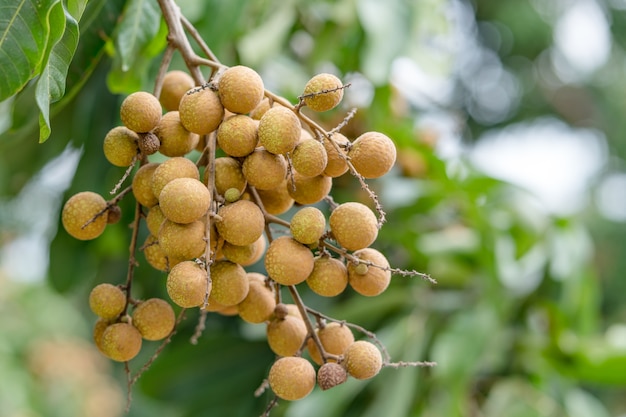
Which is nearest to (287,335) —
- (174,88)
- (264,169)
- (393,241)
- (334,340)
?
(334,340)

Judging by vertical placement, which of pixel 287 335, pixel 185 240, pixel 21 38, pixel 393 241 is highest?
pixel 21 38

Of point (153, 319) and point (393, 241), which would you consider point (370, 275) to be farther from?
point (393, 241)

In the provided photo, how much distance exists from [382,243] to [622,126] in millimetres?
2547

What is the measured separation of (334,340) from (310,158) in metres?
0.16

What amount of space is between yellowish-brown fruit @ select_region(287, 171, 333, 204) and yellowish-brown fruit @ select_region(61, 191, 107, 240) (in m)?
0.17

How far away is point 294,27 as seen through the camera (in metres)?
1.40

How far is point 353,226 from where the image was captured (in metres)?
0.54

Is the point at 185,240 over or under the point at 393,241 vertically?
over

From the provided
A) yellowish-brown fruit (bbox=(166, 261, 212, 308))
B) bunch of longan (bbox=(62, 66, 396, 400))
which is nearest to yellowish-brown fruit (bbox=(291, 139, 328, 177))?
bunch of longan (bbox=(62, 66, 396, 400))

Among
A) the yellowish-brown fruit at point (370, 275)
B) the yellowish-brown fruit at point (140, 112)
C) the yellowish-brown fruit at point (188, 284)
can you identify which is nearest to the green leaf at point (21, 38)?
the yellowish-brown fruit at point (140, 112)

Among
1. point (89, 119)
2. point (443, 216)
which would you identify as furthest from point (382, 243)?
point (89, 119)

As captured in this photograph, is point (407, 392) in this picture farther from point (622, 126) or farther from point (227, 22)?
point (622, 126)

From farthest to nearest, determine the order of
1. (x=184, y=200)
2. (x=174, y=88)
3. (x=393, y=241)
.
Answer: (x=393, y=241), (x=174, y=88), (x=184, y=200)

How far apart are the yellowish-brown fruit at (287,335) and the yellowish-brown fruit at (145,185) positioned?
0.15 m
